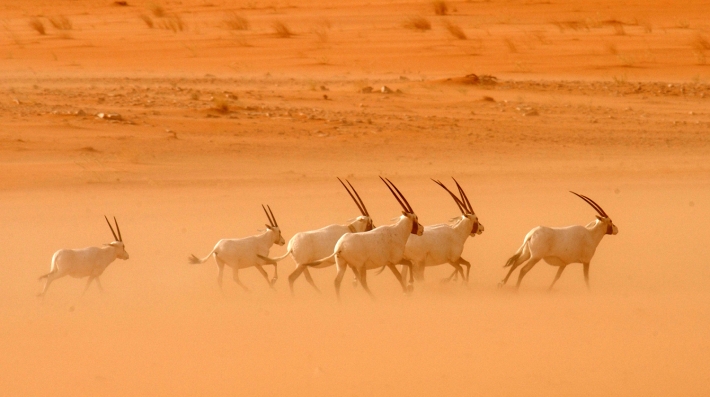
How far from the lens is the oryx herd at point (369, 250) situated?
9070 millimetres

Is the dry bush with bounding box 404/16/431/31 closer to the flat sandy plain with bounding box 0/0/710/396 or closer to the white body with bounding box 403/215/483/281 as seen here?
the flat sandy plain with bounding box 0/0/710/396

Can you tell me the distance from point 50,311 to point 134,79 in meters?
14.5

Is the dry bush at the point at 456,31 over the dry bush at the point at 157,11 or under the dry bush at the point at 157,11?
under

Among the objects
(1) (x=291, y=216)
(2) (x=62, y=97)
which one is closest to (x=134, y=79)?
(2) (x=62, y=97)

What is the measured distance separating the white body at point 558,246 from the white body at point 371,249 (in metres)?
1.12

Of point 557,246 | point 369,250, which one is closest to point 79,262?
point 369,250

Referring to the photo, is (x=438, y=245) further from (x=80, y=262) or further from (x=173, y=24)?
(x=173, y=24)

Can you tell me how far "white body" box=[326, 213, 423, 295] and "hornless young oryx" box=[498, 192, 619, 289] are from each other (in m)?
1.11

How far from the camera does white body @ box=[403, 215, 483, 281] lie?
992 centimetres

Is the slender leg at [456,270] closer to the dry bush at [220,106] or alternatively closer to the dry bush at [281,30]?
the dry bush at [220,106]

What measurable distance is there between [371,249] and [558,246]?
6.15ft

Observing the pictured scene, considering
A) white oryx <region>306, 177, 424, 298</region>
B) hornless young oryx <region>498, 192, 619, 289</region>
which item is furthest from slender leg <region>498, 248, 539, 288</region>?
white oryx <region>306, 177, 424, 298</region>

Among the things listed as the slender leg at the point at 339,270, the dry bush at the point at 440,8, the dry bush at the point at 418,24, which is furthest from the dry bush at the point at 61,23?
the slender leg at the point at 339,270

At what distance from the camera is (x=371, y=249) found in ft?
29.6
